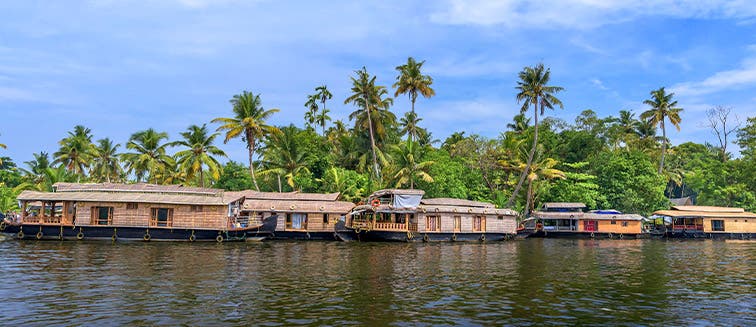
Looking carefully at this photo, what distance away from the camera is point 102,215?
112ft

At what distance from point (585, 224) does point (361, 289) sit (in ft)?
128

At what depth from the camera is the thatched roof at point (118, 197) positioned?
33.2m

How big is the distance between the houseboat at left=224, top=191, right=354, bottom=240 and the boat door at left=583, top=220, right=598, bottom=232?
2495 centimetres

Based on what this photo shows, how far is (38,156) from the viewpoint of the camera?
6244cm

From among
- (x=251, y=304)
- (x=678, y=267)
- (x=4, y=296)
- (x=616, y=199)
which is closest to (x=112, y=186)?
(x=4, y=296)

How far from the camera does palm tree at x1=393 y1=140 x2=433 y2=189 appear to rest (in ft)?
Answer: 155

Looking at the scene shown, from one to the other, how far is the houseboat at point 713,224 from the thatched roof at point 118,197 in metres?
43.2

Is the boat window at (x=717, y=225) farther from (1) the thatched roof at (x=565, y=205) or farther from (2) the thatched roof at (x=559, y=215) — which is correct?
(2) the thatched roof at (x=559, y=215)

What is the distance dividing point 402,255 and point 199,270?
11631mm

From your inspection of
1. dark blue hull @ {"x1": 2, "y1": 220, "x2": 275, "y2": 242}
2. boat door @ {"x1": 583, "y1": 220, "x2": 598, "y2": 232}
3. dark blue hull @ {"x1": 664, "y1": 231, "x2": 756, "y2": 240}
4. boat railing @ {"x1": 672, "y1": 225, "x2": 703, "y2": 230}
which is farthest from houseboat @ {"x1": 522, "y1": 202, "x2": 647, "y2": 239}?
dark blue hull @ {"x1": 2, "y1": 220, "x2": 275, "y2": 242}

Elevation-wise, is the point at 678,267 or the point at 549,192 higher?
the point at 549,192

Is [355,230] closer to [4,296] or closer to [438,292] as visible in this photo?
[438,292]

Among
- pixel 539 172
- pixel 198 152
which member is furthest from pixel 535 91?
pixel 198 152

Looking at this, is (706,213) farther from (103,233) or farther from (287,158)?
(103,233)
